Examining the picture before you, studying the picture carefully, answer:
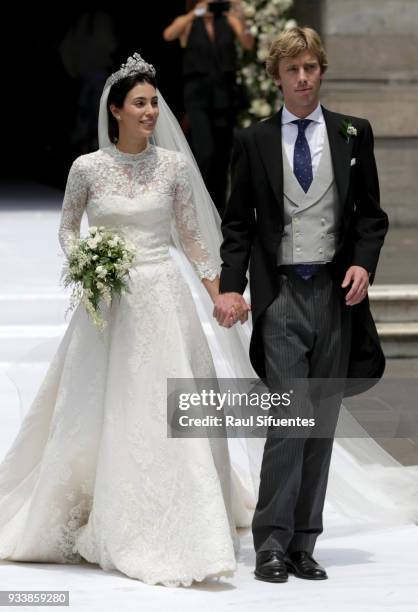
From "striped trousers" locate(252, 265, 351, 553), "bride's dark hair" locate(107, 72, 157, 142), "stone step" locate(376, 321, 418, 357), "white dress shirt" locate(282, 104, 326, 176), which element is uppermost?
"bride's dark hair" locate(107, 72, 157, 142)

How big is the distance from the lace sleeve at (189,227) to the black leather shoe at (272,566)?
1.10 m

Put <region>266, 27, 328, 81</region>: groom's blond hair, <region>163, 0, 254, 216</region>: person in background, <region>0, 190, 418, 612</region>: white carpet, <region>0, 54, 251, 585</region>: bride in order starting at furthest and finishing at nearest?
<region>163, 0, 254, 216</region>: person in background → <region>0, 54, 251, 585</region>: bride → <region>266, 27, 328, 81</region>: groom's blond hair → <region>0, 190, 418, 612</region>: white carpet

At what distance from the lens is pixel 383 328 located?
957 cm

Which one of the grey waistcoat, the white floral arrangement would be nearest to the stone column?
the white floral arrangement

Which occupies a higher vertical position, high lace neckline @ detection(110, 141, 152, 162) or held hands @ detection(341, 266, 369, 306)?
high lace neckline @ detection(110, 141, 152, 162)

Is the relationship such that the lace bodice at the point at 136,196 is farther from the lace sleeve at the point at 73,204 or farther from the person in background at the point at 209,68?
the person in background at the point at 209,68

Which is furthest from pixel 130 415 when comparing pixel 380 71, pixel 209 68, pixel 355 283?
pixel 380 71

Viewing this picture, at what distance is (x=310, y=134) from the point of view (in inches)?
212

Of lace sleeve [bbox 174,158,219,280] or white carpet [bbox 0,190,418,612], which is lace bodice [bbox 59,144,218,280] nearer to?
lace sleeve [bbox 174,158,219,280]

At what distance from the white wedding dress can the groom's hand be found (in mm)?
273

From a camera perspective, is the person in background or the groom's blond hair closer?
the groom's blond hair

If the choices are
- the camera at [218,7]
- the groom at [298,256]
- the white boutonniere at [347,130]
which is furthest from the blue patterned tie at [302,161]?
the camera at [218,7]

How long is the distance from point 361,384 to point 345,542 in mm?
793

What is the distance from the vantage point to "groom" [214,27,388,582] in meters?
5.29
